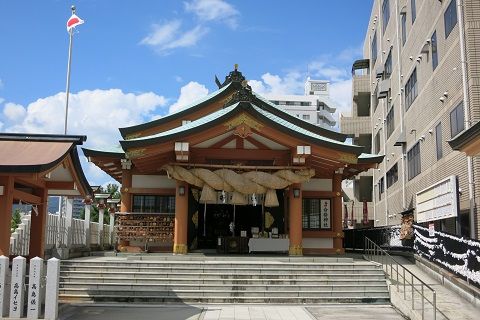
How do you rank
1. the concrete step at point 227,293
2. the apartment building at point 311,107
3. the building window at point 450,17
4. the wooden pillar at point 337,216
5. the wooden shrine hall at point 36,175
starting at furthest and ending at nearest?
the apartment building at point 311,107
the wooden pillar at point 337,216
the building window at point 450,17
the concrete step at point 227,293
the wooden shrine hall at point 36,175

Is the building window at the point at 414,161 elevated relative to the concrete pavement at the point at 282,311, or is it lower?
elevated

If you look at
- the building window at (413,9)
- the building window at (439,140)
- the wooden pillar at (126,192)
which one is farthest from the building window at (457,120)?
the wooden pillar at (126,192)

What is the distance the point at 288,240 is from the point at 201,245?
3.93 metres

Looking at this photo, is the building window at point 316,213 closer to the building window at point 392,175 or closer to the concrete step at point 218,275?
the concrete step at point 218,275

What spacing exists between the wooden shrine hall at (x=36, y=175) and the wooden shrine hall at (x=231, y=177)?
3229 millimetres

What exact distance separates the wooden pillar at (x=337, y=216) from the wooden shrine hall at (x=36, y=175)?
997 cm

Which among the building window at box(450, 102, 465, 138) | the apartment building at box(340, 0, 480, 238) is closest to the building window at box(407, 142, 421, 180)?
the apartment building at box(340, 0, 480, 238)

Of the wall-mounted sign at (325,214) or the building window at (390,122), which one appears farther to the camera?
the building window at (390,122)

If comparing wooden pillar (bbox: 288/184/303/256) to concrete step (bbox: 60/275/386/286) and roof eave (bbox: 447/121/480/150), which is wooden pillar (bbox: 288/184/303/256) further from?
roof eave (bbox: 447/121/480/150)

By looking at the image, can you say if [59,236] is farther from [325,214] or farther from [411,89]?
[411,89]

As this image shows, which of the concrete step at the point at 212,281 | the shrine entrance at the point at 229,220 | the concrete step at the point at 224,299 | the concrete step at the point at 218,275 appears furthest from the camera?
the shrine entrance at the point at 229,220

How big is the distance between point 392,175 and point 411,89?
24.2ft

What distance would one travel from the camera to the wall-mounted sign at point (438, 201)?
17.5 m

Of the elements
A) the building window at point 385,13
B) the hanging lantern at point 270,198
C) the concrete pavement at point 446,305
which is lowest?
the concrete pavement at point 446,305
